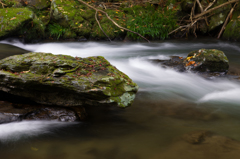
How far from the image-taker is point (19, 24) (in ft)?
25.5

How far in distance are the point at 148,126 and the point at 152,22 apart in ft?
25.3

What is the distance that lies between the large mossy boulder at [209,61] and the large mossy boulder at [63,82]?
117 inches

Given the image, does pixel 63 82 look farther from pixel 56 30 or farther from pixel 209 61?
pixel 56 30

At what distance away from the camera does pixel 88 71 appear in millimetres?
3059

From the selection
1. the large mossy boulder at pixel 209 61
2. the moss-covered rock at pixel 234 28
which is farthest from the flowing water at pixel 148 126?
the moss-covered rock at pixel 234 28

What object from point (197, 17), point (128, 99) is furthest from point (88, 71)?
point (197, 17)

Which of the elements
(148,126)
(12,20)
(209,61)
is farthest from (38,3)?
(148,126)

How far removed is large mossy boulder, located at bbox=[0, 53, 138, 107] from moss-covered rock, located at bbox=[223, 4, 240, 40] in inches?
323

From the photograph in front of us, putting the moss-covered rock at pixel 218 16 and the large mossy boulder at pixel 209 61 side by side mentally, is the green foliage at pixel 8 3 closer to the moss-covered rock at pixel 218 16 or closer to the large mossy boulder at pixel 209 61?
the large mossy boulder at pixel 209 61

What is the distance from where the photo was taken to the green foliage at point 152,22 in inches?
381

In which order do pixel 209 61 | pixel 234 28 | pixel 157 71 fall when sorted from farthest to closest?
pixel 234 28, pixel 157 71, pixel 209 61

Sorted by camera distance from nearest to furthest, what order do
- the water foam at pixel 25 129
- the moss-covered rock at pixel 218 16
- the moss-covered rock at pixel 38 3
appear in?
the water foam at pixel 25 129 < the moss-covered rock at pixel 218 16 < the moss-covered rock at pixel 38 3

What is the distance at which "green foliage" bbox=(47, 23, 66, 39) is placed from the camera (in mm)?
9281

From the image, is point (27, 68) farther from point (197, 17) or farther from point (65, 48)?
→ point (197, 17)
